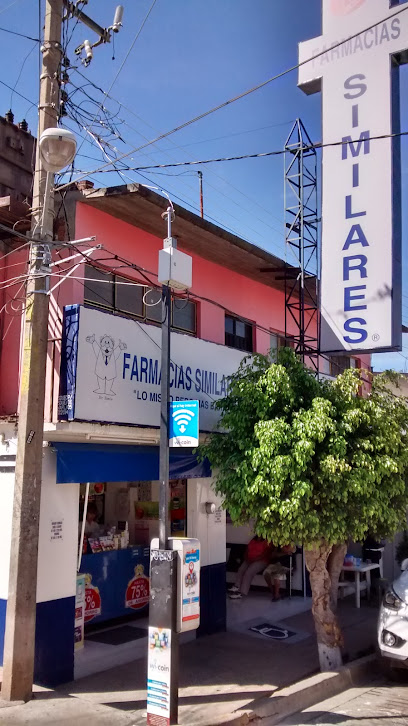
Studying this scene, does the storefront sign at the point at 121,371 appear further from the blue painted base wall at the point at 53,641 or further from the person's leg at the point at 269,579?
the person's leg at the point at 269,579

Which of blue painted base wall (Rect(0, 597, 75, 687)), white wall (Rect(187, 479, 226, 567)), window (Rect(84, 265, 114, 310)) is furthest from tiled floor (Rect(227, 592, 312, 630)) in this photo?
window (Rect(84, 265, 114, 310))

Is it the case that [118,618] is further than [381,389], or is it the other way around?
[118,618]

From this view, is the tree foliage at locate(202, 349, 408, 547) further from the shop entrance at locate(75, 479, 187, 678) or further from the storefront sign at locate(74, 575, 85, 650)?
the storefront sign at locate(74, 575, 85, 650)

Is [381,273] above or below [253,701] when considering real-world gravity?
above

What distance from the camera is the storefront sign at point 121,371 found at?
7918 mm

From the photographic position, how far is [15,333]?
9.15 m

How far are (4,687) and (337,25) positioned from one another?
12.0 metres

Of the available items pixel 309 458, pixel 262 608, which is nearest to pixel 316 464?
pixel 309 458

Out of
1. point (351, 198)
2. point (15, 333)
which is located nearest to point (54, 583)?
point (15, 333)

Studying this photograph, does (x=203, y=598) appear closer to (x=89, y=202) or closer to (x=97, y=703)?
(x=97, y=703)

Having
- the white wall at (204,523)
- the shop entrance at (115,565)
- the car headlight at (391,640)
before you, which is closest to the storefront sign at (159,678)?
the shop entrance at (115,565)

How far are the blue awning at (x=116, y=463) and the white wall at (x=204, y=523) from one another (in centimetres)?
50

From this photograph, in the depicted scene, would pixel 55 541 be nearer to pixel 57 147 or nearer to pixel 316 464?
pixel 316 464

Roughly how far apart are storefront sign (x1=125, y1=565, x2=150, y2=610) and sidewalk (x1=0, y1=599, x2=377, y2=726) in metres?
1.44
